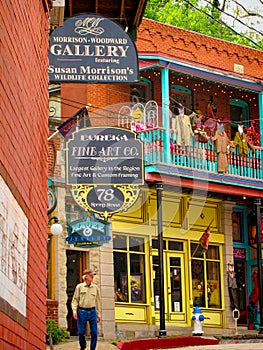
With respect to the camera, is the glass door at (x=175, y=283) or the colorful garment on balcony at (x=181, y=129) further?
the glass door at (x=175, y=283)

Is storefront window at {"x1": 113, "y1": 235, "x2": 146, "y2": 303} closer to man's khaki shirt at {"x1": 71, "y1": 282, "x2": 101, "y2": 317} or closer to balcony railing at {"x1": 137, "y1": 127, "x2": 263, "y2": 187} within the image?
balcony railing at {"x1": 137, "y1": 127, "x2": 263, "y2": 187}

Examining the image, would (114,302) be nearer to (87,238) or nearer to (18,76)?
(87,238)

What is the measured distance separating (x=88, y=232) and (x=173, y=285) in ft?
22.2

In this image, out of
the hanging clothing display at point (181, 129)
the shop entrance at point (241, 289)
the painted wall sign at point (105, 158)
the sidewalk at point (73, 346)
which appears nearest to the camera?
the painted wall sign at point (105, 158)

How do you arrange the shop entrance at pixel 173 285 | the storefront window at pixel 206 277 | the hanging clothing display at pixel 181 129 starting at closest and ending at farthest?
the hanging clothing display at pixel 181 129 < the shop entrance at pixel 173 285 < the storefront window at pixel 206 277

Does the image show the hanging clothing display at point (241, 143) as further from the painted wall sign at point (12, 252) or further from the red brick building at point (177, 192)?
the painted wall sign at point (12, 252)

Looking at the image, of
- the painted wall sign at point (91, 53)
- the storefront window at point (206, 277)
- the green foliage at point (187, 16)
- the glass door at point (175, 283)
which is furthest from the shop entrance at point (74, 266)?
the green foliage at point (187, 16)

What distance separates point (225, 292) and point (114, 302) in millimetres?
4603

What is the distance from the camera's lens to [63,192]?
23.4 m

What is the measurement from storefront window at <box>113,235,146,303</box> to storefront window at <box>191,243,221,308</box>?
6.92ft

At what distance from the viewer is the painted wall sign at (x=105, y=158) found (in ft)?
61.1

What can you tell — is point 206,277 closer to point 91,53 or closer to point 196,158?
point 196,158

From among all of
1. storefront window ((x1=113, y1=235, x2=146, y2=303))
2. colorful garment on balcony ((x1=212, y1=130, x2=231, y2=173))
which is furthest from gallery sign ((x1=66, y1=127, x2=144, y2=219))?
colorful garment on balcony ((x1=212, y1=130, x2=231, y2=173))

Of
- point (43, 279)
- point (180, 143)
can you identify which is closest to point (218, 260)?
point (180, 143)
